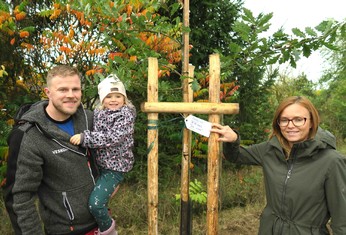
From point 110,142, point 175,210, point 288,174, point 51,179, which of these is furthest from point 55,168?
point 175,210

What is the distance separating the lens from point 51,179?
180cm

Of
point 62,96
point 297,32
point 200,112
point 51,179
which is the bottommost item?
point 51,179

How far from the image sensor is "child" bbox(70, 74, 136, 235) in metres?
→ 2.00

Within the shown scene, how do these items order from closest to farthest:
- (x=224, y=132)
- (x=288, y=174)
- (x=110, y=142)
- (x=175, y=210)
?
(x=288, y=174) → (x=110, y=142) → (x=224, y=132) → (x=175, y=210)

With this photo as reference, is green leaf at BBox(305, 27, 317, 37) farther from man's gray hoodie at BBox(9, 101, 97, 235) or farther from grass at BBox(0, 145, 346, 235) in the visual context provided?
grass at BBox(0, 145, 346, 235)

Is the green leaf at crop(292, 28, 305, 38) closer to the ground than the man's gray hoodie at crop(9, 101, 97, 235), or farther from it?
farther from it

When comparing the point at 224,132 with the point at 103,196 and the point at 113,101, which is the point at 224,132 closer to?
the point at 113,101

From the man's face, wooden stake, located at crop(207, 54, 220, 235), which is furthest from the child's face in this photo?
wooden stake, located at crop(207, 54, 220, 235)

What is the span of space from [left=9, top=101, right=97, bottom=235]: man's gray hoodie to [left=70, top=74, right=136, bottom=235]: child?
3.6 inches

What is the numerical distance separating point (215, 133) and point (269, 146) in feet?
1.35

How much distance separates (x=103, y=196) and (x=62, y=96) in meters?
0.75

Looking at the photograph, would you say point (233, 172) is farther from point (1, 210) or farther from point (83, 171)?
point (83, 171)

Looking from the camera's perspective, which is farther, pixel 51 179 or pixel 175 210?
pixel 175 210

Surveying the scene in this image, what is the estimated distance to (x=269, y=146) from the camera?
2.11m
